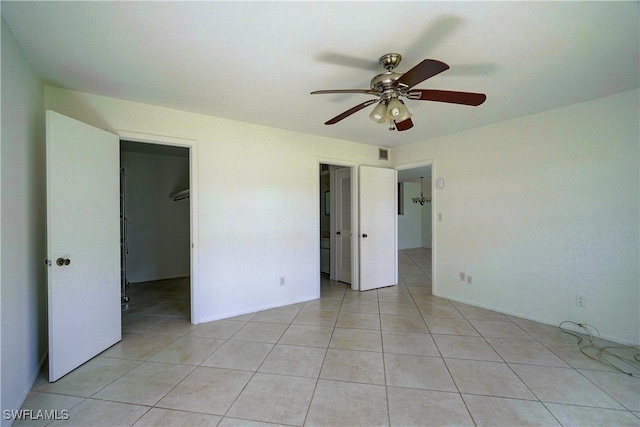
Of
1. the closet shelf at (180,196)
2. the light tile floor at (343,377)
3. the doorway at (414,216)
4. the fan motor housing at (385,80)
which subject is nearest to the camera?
the light tile floor at (343,377)

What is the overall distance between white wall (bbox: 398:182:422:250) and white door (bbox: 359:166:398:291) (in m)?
4.36

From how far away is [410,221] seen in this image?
29.2 ft

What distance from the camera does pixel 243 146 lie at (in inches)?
126

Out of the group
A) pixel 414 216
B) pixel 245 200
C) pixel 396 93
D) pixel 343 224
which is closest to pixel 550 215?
pixel 396 93

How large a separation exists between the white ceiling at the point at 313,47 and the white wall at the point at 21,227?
0.29 meters

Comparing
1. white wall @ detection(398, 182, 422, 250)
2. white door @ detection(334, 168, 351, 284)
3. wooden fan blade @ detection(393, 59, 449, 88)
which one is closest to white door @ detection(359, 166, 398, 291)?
white door @ detection(334, 168, 351, 284)

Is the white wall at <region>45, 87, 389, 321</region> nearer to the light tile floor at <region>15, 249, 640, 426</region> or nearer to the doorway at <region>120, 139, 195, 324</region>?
the light tile floor at <region>15, 249, 640, 426</region>

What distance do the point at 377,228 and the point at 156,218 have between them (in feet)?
13.7

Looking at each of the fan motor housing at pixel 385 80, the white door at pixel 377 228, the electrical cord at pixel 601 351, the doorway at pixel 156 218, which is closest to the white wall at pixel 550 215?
the electrical cord at pixel 601 351

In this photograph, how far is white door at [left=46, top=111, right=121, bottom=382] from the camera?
1933 millimetres

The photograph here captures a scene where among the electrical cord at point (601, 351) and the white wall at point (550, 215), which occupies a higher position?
the white wall at point (550, 215)

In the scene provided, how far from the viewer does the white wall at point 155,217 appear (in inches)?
191

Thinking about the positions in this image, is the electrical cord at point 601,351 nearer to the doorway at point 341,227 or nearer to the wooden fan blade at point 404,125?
the wooden fan blade at point 404,125

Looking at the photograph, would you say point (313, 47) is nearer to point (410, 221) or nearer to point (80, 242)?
point (80, 242)
